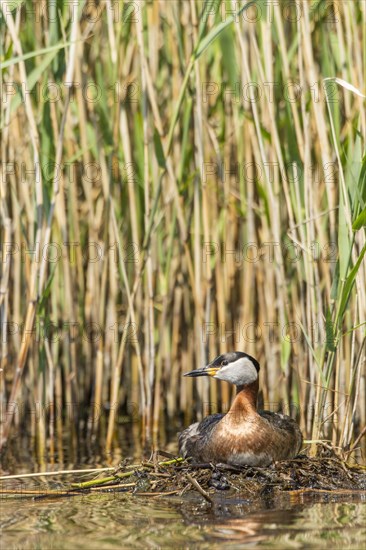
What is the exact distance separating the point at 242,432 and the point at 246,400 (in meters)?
0.22

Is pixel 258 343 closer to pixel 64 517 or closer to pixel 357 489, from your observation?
pixel 357 489

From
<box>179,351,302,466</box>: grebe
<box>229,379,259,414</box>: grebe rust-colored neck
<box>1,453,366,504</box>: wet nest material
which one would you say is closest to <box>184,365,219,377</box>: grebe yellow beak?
<box>179,351,302,466</box>: grebe

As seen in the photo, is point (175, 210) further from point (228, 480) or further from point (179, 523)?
point (179, 523)

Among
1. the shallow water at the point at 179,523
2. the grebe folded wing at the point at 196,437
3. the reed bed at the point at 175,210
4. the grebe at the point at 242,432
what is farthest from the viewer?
the reed bed at the point at 175,210

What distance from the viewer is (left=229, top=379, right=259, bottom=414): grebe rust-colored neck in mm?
5418

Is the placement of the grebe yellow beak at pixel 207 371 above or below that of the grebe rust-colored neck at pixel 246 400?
above

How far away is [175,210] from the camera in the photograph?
6.48 meters

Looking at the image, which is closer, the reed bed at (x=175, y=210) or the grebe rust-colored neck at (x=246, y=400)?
the grebe rust-colored neck at (x=246, y=400)

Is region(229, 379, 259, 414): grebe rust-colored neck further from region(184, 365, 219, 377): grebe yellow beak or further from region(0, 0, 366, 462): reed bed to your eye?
region(0, 0, 366, 462): reed bed

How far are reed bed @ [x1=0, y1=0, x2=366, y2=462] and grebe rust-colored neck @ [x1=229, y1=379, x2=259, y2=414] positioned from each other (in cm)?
34

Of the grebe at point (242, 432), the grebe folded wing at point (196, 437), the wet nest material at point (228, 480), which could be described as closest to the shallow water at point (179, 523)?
the wet nest material at point (228, 480)

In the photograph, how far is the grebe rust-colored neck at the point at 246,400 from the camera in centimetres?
542

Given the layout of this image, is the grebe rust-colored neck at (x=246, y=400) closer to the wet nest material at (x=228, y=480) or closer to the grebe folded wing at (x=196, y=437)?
the grebe folded wing at (x=196, y=437)

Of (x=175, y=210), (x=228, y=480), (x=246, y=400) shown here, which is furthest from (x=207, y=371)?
(x=175, y=210)
